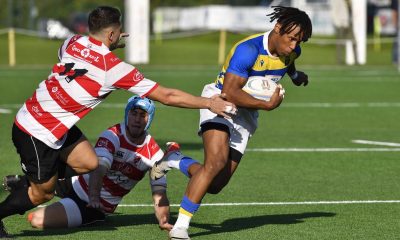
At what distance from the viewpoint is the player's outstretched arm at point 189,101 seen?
8.12m

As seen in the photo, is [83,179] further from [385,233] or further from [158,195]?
[385,233]

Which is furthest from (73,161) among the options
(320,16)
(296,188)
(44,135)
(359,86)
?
(320,16)

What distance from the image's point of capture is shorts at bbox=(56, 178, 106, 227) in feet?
30.4

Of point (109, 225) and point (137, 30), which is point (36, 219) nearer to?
point (109, 225)

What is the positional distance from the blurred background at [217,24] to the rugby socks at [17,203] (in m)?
13.9

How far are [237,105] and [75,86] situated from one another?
4.21 ft

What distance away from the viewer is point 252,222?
9.70 m

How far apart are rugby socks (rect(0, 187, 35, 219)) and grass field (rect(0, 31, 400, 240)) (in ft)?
1.00

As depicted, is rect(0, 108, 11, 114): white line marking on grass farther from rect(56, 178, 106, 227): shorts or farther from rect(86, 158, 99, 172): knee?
rect(86, 158, 99, 172): knee

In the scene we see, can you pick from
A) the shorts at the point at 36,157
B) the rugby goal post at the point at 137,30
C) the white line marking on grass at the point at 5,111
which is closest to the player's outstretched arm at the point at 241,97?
the shorts at the point at 36,157

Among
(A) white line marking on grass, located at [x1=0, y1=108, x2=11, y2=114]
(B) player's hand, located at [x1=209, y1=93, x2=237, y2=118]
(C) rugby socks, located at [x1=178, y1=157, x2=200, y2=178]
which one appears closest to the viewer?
(B) player's hand, located at [x1=209, y1=93, x2=237, y2=118]

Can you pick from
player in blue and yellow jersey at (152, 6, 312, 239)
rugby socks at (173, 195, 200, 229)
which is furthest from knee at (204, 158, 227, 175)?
rugby socks at (173, 195, 200, 229)

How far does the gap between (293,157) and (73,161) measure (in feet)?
20.3

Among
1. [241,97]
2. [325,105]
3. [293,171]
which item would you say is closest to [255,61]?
[241,97]
